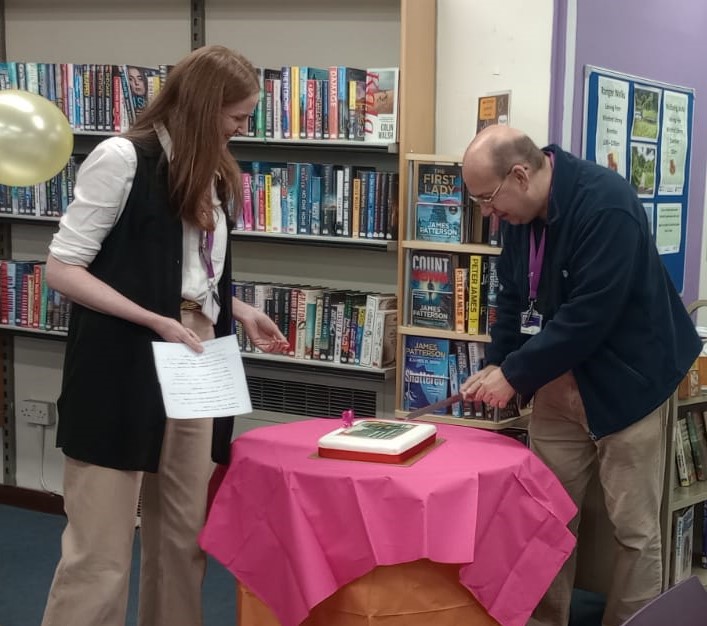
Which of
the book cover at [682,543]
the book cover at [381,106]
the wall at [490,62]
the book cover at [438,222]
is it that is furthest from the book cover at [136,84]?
the book cover at [682,543]

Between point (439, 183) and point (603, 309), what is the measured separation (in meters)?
0.89

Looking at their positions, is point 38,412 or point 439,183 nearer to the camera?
point 439,183

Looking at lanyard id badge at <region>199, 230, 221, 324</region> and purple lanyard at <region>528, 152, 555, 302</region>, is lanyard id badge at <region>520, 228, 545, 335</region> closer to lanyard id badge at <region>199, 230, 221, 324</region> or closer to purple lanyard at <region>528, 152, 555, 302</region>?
purple lanyard at <region>528, 152, 555, 302</region>

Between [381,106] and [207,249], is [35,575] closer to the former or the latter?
[207,249]

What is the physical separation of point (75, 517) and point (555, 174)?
1.40 metres

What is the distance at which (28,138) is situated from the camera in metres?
2.74

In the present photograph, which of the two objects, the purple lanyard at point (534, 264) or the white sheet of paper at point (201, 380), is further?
the purple lanyard at point (534, 264)

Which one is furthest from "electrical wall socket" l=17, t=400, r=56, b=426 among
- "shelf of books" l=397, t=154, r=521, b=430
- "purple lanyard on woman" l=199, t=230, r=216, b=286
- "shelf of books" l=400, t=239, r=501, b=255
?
"purple lanyard on woman" l=199, t=230, r=216, b=286

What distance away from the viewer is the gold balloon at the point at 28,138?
8.93ft

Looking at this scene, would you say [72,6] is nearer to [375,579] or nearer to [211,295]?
[211,295]

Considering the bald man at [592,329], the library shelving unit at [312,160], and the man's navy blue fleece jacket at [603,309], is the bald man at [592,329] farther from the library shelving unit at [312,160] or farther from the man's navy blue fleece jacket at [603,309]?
the library shelving unit at [312,160]

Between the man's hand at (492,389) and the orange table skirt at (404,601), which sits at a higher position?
the man's hand at (492,389)

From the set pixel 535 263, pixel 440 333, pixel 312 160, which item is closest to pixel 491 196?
pixel 535 263

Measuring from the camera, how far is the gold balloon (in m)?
2.72
